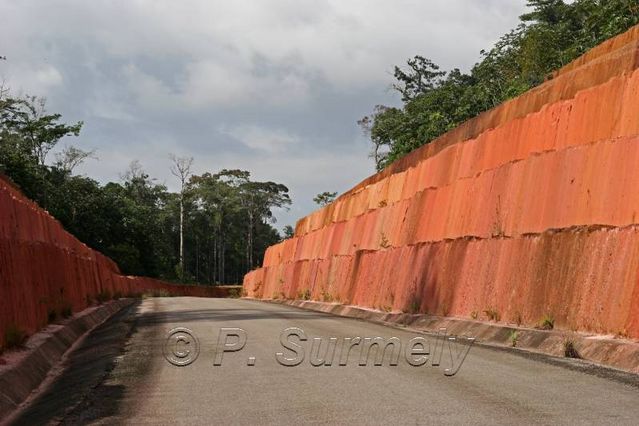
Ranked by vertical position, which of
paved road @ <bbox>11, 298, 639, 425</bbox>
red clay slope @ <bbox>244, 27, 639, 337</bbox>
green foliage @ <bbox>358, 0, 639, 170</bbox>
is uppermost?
green foliage @ <bbox>358, 0, 639, 170</bbox>

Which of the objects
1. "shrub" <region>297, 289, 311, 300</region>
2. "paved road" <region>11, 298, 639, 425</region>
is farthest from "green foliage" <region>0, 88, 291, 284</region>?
"paved road" <region>11, 298, 639, 425</region>

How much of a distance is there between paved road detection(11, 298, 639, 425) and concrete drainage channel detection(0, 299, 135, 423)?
1.17 ft

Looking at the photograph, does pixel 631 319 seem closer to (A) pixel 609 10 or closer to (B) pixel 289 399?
(B) pixel 289 399

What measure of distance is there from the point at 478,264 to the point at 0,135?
187ft

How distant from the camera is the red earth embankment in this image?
1166cm

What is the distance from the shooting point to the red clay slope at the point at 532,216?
44.8 feet

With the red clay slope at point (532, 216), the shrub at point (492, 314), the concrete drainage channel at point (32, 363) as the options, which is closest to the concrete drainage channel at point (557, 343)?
the shrub at point (492, 314)

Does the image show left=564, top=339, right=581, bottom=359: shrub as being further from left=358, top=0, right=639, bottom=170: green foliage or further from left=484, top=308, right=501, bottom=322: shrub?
left=358, top=0, right=639, bottom=170: green foliage

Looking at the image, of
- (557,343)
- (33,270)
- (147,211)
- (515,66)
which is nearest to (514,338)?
(557,343)

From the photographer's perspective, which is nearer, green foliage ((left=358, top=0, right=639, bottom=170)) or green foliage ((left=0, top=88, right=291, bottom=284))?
green foliage ((left=358, top=0, right=639, bottom=170))

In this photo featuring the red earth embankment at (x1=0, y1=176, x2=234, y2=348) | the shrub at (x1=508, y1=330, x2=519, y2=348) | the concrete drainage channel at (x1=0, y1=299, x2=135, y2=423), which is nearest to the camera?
the concrete drainage channel at (x1=0, y1=299, x2=135, y2=423)

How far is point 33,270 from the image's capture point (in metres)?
14.5

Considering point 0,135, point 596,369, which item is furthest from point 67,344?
point 0,135

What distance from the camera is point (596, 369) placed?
10016 mm
